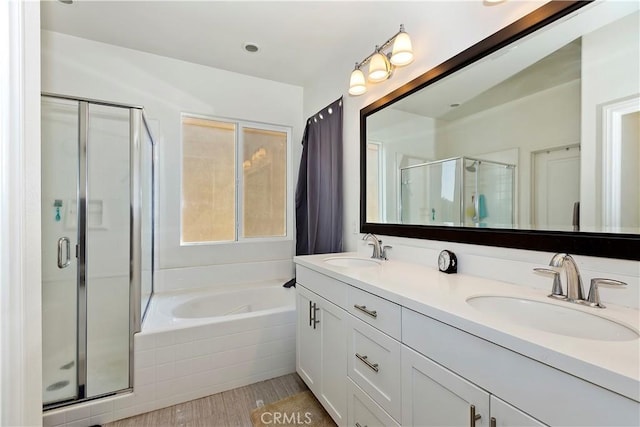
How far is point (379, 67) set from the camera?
1.72 m

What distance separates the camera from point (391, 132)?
1.87 m

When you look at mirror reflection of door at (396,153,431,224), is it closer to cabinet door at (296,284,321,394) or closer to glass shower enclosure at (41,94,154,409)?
cabinet door at (296,284,321,394)

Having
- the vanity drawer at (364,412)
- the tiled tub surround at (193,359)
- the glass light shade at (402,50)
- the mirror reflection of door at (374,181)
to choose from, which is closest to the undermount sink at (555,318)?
the vanity drawer at (364,412)

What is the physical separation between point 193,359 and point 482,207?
195 centimetres

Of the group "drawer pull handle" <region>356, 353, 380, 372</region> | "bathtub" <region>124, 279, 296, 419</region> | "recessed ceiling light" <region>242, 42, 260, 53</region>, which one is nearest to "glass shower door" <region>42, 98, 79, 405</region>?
"bathtub" <region>124, 279, 296, 419</region>

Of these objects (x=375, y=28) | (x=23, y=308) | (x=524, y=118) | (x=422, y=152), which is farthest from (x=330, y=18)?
(x=23, y=308)

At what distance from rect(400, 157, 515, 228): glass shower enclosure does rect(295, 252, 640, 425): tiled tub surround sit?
30cm

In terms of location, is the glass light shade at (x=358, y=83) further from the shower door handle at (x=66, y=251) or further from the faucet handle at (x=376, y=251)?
the shower door handle at (x=66, y=251)

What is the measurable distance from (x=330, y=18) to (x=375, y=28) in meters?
0.32

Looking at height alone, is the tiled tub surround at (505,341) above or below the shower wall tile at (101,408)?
above

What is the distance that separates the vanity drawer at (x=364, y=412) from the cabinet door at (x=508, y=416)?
433 mm

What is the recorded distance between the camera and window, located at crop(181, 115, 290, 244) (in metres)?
2.71

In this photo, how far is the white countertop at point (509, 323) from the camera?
544 mm

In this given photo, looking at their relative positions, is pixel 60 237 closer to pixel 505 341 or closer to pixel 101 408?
pixel 101 408
